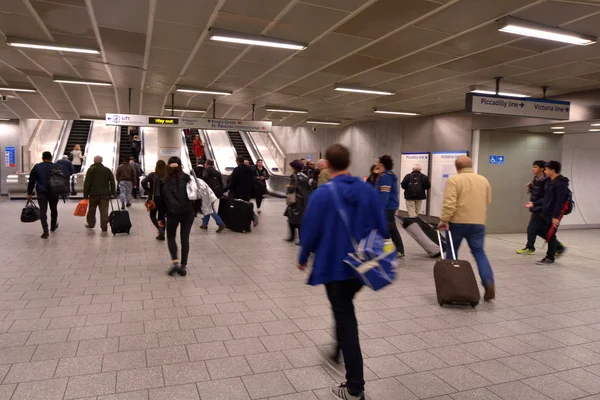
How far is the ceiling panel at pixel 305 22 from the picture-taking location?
4934 mm

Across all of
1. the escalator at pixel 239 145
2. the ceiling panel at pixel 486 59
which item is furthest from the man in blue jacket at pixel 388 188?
the escalator at pixel 239 145

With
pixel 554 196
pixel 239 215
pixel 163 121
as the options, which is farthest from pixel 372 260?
pixel 163 121

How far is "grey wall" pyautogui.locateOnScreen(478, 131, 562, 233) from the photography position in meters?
10.6

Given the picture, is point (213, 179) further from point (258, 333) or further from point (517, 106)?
point (258, 333)

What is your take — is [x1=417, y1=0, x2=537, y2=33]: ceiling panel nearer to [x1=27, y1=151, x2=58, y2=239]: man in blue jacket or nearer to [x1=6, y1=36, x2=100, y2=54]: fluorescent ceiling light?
[x1=6, y1=36, x2=100, y2=54]: fluorescent ceiling light

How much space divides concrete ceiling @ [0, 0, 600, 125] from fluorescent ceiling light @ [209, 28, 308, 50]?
0.13 metres

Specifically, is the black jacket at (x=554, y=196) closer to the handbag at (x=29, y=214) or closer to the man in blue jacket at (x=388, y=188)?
the man in blue jacket at (x=388, y=188)

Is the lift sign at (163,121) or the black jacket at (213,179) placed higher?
the lift sign at (163,121)

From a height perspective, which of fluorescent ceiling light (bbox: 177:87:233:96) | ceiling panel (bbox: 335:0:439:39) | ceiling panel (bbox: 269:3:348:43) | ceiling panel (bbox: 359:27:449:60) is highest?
ceiling panel (bbox: 269:3:348:43)

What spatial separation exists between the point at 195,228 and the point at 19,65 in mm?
4818

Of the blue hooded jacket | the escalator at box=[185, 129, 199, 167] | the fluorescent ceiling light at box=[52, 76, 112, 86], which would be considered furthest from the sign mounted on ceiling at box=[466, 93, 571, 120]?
the escalator at box=[185, 129, 199, 167]

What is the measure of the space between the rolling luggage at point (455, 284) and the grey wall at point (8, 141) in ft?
60.6

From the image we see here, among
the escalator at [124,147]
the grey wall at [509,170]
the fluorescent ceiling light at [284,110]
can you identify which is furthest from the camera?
the escalator at [124,147]

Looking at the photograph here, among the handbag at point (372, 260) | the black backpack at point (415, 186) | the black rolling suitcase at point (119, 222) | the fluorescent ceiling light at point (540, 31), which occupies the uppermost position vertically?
the fluorescent ceiling light at point (540, 31)
